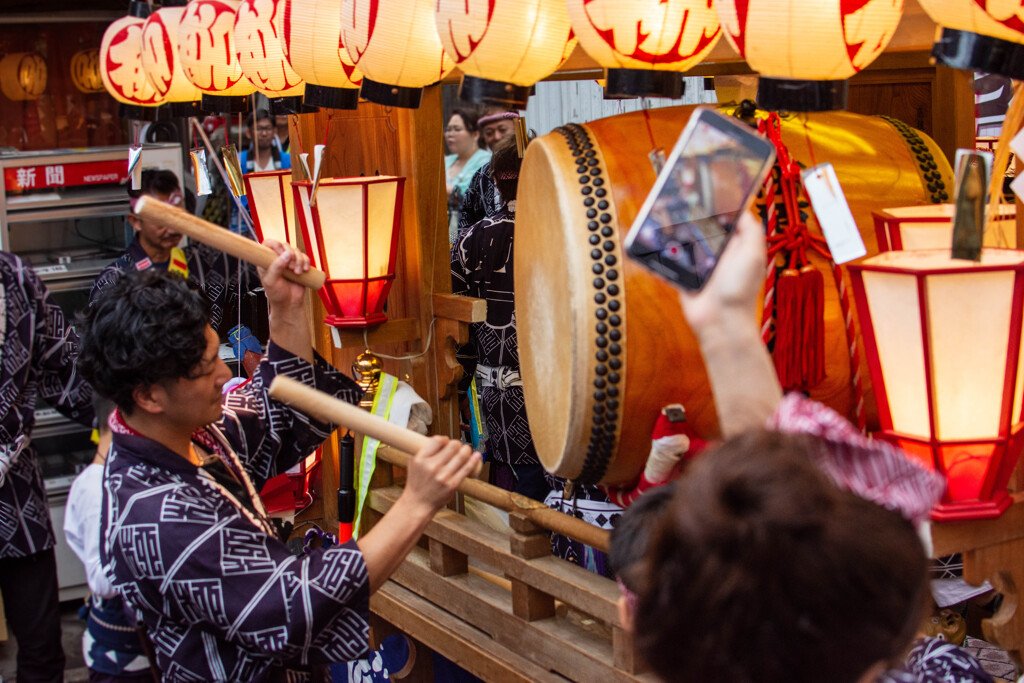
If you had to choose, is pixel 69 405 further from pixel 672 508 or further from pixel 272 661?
pixel 672 508

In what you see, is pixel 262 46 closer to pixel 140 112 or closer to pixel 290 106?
pixel 290 106

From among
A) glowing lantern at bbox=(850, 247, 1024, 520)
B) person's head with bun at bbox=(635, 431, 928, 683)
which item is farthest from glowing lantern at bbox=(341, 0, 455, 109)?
person's head with bun at bbox=(635, 431, 928, 683)

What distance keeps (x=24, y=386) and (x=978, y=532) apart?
2952 mm

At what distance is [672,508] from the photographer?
2.85ft

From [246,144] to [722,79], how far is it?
498 cm

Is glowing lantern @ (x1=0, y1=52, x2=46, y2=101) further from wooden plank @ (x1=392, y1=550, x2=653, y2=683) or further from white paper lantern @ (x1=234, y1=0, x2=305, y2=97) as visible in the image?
wooden plank @ (x1=392, y1=550, x2=653, y2=683)

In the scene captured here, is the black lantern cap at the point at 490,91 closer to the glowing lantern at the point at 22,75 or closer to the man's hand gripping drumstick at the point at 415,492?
the man's hand gripping drumstick at the point at 415,492

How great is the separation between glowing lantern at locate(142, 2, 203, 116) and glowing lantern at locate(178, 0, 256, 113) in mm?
256

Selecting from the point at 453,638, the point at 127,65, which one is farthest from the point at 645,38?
the point at 127,65

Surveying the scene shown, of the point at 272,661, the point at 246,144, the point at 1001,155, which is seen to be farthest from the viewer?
the point at 246,144

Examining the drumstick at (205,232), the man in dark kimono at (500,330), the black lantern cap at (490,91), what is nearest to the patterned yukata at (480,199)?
the man in dark kimono at (500,330)

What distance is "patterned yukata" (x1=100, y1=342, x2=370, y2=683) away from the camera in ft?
5.65

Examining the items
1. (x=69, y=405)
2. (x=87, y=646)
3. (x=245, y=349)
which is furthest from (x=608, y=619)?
(x=245, y=349)

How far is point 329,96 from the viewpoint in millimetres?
2799
